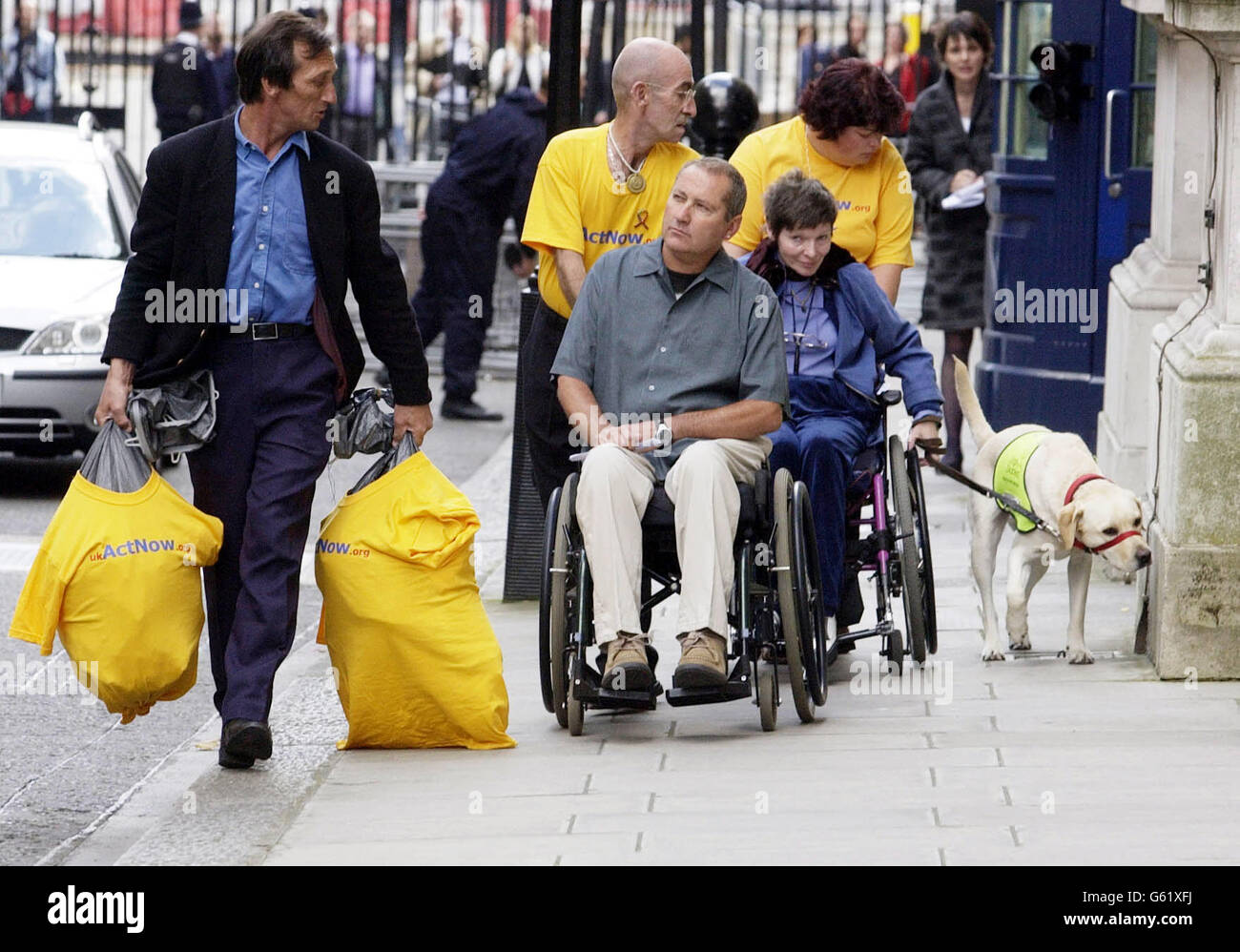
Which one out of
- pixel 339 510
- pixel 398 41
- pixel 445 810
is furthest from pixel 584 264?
pixel 398 41

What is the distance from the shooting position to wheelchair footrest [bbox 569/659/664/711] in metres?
5.62

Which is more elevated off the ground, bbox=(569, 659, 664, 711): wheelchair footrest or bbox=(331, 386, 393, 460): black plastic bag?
bbox=(331, 386, 393, 460): black plastic bag

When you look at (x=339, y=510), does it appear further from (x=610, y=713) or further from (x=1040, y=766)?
(x=1040, y=766)

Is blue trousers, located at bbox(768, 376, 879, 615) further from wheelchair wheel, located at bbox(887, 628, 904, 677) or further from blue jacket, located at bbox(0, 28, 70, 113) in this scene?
blue jacket, located at bbox(0, 28, 70, 113)

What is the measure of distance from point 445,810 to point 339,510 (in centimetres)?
97

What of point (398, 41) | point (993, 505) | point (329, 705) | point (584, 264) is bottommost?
point (329, 705)

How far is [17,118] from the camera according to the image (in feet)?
60.3

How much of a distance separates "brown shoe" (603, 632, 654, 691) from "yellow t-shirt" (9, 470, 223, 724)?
106 cm

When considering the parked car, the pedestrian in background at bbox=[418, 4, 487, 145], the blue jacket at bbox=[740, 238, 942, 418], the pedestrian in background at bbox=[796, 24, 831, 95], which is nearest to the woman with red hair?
the blue jacket at bbox=[740, 238, 942, 418]

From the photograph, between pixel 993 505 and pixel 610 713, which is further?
pixel 993 505

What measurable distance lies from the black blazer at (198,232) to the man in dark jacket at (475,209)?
736 centimetres

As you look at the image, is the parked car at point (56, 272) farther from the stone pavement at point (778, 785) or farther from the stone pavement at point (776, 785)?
the stone pavement at point (778, 785)

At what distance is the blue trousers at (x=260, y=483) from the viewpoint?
5.54 m

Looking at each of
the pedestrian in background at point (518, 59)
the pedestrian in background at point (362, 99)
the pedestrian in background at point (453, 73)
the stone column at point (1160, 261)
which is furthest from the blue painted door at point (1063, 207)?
the pedestrian in background at point (362, 99)
